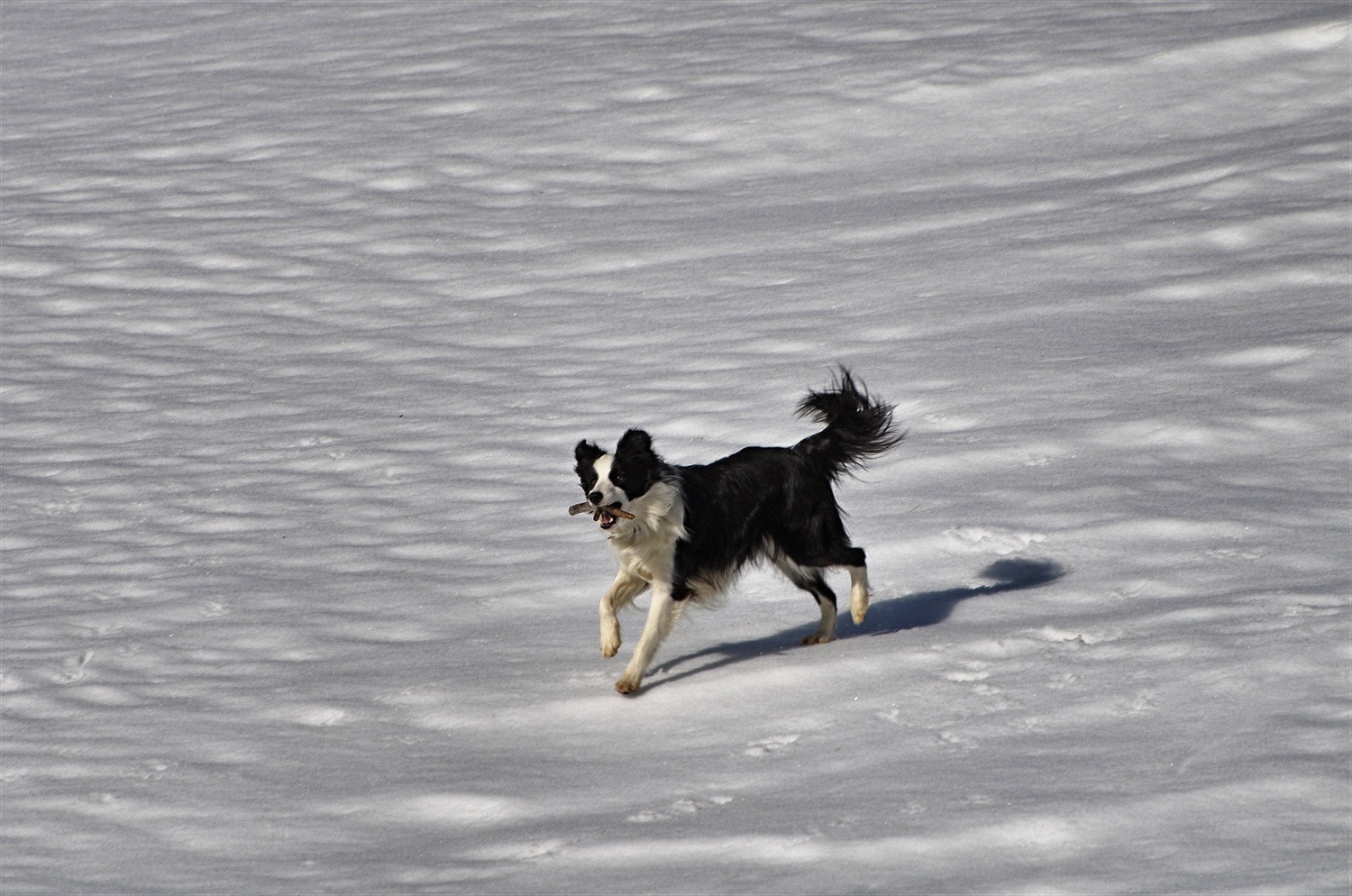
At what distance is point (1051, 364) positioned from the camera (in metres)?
7.97

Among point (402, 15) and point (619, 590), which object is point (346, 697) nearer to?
point (619, 590)

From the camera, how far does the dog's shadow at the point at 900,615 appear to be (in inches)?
217

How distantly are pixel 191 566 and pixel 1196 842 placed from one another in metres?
4.67

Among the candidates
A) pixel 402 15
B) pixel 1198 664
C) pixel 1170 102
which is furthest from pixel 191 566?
pixel 402 15

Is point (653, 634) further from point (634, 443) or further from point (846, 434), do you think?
point (846, 434)

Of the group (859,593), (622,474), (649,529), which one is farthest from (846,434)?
(622,474)

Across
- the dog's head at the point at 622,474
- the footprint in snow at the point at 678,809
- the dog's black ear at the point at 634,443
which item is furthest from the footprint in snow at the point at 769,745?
the dog's black ear at the point at 634,443

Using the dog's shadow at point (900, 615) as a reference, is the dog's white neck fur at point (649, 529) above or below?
above

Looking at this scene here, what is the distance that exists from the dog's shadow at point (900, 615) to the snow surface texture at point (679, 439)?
0.12 ft

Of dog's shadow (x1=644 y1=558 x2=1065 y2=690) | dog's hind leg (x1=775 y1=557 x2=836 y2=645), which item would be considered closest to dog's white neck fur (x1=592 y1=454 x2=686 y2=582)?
dog's shadow (x1=644 y1=558 x2=1065 y2=690)

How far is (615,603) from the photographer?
539 cm

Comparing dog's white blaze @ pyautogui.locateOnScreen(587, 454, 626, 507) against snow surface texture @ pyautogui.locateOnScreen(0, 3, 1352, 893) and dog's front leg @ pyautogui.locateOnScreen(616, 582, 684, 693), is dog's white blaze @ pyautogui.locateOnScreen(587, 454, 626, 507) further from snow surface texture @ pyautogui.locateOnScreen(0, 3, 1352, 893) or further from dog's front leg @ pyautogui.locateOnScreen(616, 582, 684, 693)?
snow surface texture @ pyautogui.locateOnScreen(0, 3, 1352, 893)

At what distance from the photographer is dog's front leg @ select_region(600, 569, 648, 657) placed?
17.3 feet

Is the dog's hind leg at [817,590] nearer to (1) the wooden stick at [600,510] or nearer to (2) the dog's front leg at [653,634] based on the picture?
(2) the dog's front leg at [653,634]
